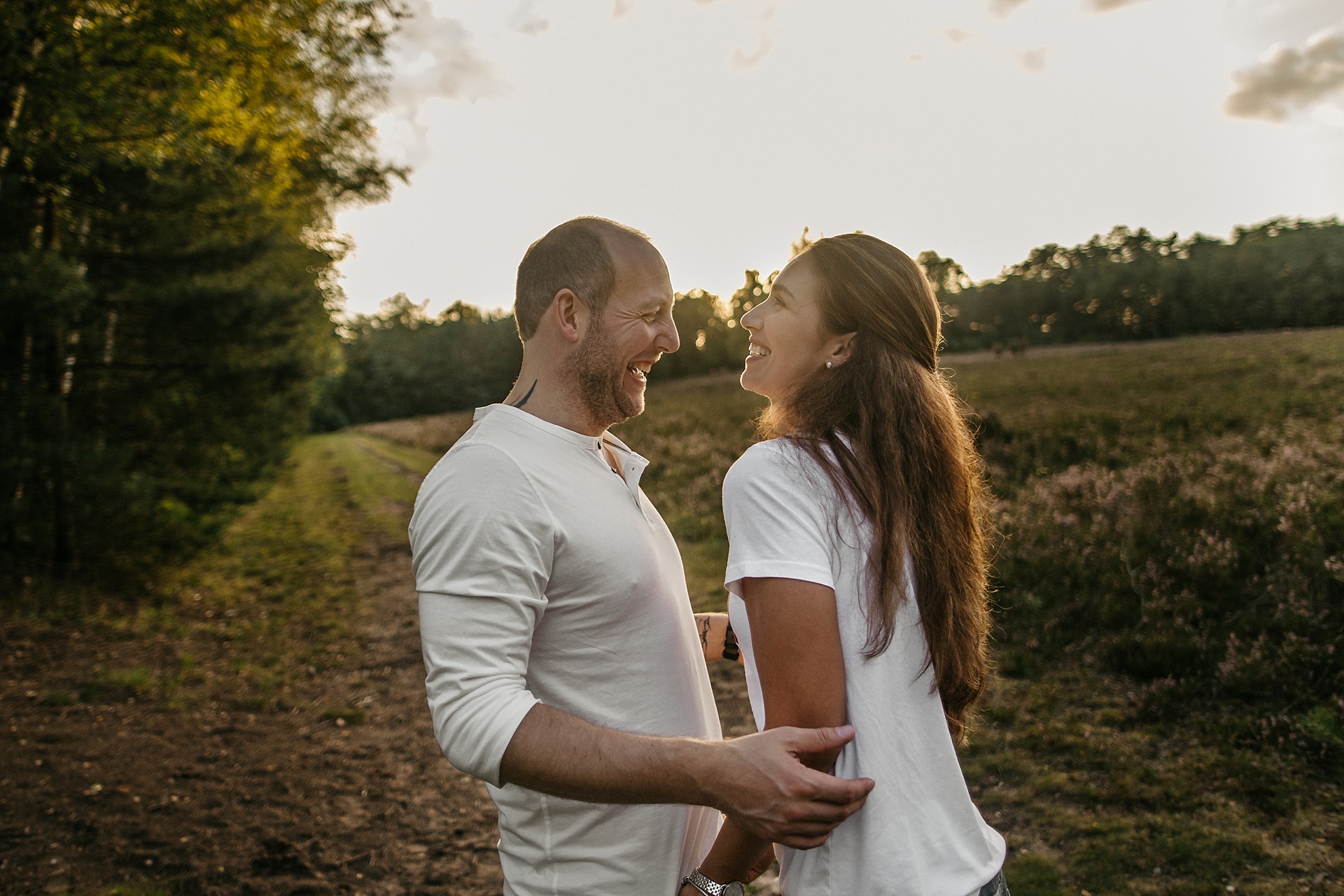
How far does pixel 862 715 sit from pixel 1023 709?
14.7 ft

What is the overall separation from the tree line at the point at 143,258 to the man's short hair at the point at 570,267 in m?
7.20

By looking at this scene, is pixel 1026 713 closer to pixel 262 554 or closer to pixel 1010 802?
pixel 1010 802

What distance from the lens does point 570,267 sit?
2006 mm

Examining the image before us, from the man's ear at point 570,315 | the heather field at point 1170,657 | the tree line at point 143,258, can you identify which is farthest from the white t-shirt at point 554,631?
the tree line at point 143,258

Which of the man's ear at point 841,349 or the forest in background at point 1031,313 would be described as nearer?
the man's ear at point 841,349

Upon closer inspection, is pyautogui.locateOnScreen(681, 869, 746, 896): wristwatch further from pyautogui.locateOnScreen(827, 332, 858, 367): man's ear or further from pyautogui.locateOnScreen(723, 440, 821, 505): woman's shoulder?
pyautogui.locateOnScreen(827, 332, 858, 367): man's ear

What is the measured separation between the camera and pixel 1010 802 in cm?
436

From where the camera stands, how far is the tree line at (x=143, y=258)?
7.18 meters

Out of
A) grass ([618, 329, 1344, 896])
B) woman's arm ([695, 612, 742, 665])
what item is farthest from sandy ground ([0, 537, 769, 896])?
woman's arm ([695, 612, 742, 665])

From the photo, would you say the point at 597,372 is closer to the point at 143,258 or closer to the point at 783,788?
the point at 783,788

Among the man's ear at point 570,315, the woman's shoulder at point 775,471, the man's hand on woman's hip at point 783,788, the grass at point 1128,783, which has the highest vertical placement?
the man's ear at point 570,315

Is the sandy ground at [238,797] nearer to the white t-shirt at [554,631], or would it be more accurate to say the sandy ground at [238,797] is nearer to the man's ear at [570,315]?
the white t-shirt at [554,631]

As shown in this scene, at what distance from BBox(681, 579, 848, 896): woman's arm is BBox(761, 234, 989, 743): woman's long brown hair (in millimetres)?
105

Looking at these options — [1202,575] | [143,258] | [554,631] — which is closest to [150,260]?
[143,258]
